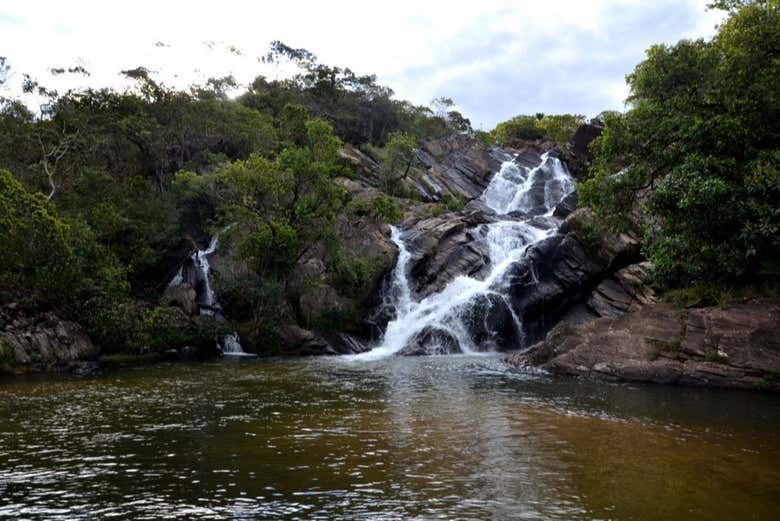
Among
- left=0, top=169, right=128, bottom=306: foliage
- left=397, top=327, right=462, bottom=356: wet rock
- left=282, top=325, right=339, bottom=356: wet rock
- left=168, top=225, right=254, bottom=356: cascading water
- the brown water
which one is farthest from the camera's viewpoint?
left=168, top=225, right=254, bottom=356: cascading water

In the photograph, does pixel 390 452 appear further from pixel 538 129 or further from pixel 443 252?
pixel 538 129

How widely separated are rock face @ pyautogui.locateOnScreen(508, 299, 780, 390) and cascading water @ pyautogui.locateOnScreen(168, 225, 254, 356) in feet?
55.3

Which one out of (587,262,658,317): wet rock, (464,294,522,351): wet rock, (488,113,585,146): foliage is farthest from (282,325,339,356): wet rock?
(488,113,585,146): foliage

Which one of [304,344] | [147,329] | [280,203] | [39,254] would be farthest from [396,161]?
[39,254]

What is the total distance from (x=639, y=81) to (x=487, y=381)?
532 inches

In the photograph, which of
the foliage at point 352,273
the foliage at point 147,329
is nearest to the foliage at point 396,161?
the foliage at point 352,273

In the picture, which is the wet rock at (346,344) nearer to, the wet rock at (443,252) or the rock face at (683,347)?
the wet rock at (443,252)

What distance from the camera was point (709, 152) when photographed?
21.1 m

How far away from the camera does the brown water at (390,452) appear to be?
306 inches

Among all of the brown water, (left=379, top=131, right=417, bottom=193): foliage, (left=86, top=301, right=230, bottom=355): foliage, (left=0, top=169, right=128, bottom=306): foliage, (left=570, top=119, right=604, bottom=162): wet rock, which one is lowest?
the brown water

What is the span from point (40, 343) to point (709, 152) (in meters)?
27.2

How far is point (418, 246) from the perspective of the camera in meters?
37.4

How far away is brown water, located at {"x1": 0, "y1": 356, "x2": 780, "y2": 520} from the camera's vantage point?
306 inches

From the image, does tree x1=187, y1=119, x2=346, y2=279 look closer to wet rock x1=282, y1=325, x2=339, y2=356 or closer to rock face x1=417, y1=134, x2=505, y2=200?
wet rock x1=282, y1=325, x2=339, y2=356
